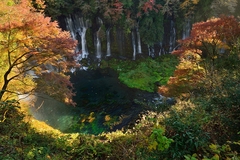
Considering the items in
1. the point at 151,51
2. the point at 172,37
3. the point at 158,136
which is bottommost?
the point at 158,136

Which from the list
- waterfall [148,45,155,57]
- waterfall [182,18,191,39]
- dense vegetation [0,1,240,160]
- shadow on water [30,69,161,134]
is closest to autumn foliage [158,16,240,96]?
dense vegetation [0,1,240,160]

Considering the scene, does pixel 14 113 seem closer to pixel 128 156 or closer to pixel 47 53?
pixel 47 53

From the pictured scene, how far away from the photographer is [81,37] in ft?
70.1

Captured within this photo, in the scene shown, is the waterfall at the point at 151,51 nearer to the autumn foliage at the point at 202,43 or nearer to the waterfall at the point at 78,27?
the waterfall at the point at 78,27

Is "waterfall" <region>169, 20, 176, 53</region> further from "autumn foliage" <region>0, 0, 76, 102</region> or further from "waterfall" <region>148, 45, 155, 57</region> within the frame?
"autumn foliage" <region>0, 0, 76, 102</region>

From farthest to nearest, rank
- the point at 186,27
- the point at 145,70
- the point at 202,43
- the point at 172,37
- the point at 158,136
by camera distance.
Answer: the point at 172,37, the point at 186,27, the point at 145,70, the point at 202,43, the point at 158,136

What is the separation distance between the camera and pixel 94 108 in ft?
45.2

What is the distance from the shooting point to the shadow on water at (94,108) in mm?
11609

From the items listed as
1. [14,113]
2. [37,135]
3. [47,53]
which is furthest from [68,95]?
[37,135]

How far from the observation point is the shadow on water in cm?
1161

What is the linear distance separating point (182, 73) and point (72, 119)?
733cm

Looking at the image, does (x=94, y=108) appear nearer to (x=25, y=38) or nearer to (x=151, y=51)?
(x=25, y=38)

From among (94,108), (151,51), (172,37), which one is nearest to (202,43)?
(94,108)

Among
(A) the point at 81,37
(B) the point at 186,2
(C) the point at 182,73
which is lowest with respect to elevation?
(C) the point at 182,73
